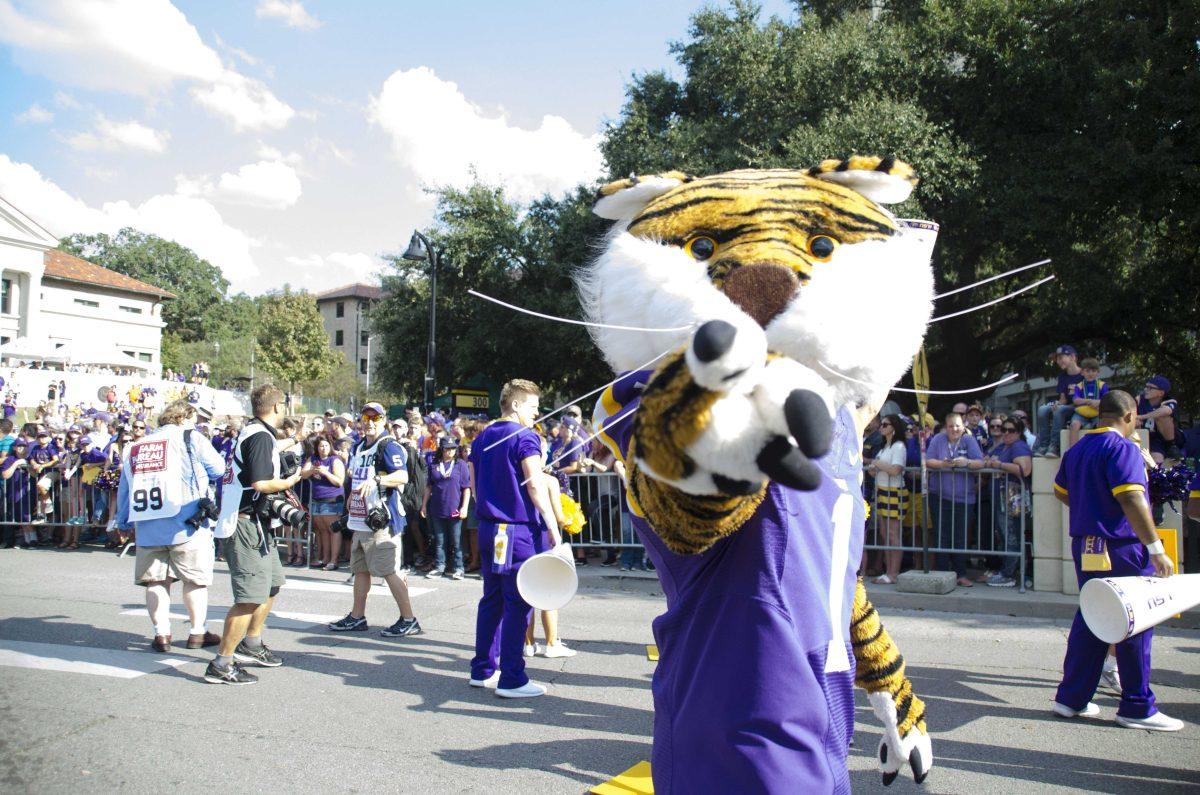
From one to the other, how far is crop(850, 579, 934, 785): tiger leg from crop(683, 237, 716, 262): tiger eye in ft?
3.03

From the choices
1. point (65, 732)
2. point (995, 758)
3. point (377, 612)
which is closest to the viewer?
point (995, 758)

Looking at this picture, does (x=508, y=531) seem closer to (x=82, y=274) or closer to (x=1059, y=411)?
(x=1059, y=411)

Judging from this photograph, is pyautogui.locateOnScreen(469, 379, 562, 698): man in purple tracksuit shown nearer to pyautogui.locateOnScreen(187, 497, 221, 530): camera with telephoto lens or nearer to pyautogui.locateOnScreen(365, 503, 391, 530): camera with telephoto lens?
pyautogui.locateOnScreen(365, 503, 391, 530): camera with telephoto lens

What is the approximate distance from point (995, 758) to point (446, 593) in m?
6.25

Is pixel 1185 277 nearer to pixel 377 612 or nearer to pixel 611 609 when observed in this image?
pixel 611 609

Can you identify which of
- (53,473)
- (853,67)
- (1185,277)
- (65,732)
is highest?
(853,67)

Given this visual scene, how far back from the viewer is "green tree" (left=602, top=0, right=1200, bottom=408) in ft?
46.2

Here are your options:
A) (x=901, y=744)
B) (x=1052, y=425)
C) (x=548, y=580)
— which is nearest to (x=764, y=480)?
(x=901, y=744)

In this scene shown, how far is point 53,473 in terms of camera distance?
13.5 meters

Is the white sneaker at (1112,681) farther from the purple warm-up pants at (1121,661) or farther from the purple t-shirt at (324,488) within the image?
the purple t-shirt at (324,488)

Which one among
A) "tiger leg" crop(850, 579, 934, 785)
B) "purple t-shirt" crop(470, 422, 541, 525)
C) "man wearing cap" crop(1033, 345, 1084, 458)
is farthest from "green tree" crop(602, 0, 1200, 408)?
"tiger leg" crop(850, 579, 934, 785)

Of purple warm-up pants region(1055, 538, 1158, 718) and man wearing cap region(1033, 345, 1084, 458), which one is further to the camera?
man wearing cap region(1033, 345, 1084, 458)

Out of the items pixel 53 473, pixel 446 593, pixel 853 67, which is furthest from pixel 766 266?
pixel 853 67

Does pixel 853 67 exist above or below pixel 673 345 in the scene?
above
